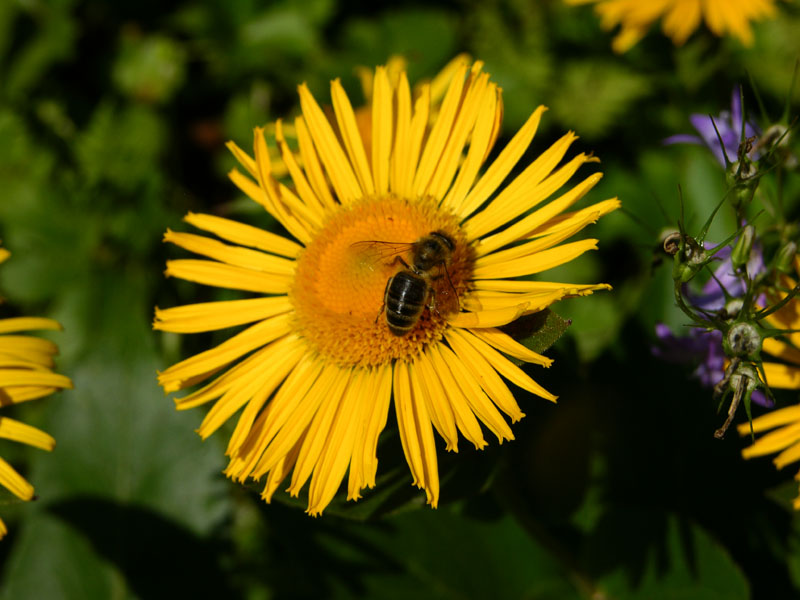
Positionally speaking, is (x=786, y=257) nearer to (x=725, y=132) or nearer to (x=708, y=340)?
(x=708, y=340)

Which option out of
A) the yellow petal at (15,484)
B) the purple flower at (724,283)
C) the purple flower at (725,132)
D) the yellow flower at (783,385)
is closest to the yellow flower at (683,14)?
the purple flower at (725,132)

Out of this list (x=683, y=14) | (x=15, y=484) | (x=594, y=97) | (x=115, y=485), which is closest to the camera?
(x=15, y=484)

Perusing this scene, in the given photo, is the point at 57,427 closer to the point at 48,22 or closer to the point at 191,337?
the point at 191,337

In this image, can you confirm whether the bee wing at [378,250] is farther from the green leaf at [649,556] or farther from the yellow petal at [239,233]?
the green leaf at [649,556]

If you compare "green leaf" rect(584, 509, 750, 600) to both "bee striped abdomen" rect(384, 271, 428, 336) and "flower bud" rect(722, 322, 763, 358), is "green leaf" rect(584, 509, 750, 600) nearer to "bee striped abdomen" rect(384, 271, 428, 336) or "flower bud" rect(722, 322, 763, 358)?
"flower bud" rect(722, 322, 763, 358)

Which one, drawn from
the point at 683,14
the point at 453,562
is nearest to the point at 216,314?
the point at 453,562

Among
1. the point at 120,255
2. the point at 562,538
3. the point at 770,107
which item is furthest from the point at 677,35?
the point at 120,255

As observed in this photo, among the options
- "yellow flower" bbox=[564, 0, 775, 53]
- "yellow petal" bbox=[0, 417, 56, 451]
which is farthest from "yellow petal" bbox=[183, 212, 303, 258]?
"yellow flower" bbox=[564, 0, 775, 53]
